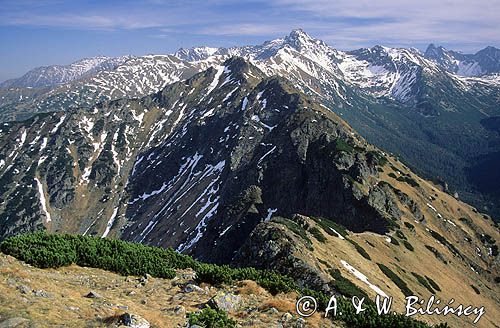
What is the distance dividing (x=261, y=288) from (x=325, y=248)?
4086 cm

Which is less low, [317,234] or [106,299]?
[106,299]

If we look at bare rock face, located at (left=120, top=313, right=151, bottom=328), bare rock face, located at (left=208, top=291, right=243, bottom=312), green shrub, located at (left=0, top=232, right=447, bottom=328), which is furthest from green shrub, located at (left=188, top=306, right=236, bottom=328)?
green shrub, located at (left=0, top=232, right=447, bottom=328)

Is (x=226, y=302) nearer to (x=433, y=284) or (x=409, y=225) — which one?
(x=433, y=284)

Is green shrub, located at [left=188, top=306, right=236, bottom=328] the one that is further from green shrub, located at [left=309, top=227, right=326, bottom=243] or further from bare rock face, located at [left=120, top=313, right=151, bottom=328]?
green shrub, located at [left=309, top=227, right=326, bottom=243]

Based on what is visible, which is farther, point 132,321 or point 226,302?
point 226,302

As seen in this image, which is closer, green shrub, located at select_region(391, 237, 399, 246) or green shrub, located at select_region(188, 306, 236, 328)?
green shrub, located at select_region(188, 306, 236, 328)

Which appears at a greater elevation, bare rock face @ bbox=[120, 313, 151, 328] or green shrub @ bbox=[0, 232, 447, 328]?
bare rock face @ bbox=[120, 313, 151, 328]

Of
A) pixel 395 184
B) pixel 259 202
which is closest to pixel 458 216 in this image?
pixel 395 184

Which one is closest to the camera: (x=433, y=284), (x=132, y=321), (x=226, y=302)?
(x=132, y=321)

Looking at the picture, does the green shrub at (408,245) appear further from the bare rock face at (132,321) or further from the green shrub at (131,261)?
the bare rock face at (132,321)

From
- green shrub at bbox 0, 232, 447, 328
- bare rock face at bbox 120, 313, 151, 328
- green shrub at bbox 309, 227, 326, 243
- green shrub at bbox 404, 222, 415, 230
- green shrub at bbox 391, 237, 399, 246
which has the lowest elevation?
green shrub at bbox 404, 222, 415, 230

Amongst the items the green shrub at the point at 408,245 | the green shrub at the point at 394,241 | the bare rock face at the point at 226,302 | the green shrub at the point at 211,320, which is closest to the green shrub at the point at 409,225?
the green shrub at the point at 408,245

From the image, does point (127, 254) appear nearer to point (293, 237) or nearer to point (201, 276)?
point (201, 276)

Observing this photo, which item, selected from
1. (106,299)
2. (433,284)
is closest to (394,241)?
(433,284)
